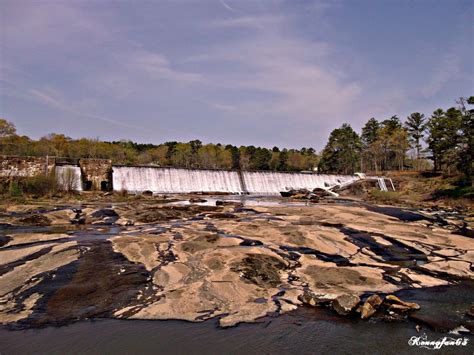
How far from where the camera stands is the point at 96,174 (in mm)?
35969

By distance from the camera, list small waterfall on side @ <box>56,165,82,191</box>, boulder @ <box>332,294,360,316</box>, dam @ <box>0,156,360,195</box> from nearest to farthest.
A: boulder @ <box>332,294,360,316</box> < small waterfall on side @ <box>56,165,82,191</box> < dam @ <box>0,156,360,195</box>

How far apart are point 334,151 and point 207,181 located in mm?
51227

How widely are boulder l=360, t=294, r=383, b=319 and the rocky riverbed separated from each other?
19 millimetres

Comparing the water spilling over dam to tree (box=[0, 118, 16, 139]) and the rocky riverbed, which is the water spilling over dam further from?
tree (box=[0, 118, 16, 139])

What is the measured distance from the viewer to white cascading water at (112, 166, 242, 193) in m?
36.5

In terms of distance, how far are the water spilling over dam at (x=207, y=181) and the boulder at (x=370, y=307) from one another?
108ft

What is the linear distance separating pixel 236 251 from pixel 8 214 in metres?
14.8

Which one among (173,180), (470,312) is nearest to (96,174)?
(173,180)

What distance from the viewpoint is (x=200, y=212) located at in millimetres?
20141

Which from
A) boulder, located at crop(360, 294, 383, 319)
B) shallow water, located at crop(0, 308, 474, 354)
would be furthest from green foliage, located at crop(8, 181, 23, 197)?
boulder, located at crop(360, 294, 383, 319)

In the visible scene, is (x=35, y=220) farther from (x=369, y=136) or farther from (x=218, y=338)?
(x=369, y=136)

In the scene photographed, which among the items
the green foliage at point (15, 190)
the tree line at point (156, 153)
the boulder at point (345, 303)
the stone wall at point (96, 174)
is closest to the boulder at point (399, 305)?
the boulder at point (345, 303)

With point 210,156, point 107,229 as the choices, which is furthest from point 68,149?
point 107,229

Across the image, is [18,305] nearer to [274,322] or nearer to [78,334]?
[78,334]
